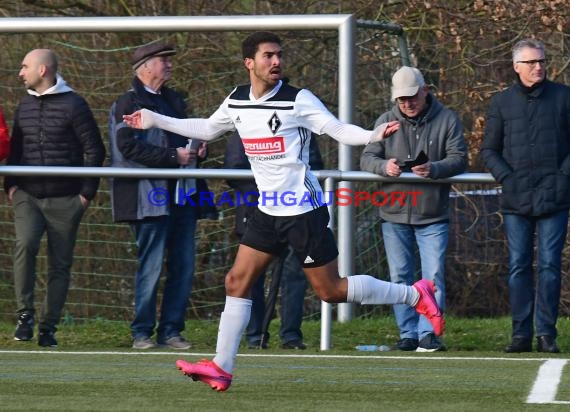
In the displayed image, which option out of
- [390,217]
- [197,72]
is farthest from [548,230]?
[197,72]

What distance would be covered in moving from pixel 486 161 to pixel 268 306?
191 cm

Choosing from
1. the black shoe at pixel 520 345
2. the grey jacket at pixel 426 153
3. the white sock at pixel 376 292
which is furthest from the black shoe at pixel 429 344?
the white sock at pixel 376 292

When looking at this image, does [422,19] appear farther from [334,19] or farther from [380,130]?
[380,130]

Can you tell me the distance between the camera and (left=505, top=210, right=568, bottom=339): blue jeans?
991 cm

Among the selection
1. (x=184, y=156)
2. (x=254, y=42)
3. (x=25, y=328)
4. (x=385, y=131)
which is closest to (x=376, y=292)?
(x=385, y=131)

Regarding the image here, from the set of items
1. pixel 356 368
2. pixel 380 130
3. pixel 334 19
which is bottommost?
pixel 356 368

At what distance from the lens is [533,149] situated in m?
9.86

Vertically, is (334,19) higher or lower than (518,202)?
higher

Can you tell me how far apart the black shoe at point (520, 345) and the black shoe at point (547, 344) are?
71mm

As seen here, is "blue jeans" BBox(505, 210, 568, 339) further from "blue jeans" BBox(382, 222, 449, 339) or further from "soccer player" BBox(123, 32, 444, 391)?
"soccer player" BBox(123, 32, 444, 391)

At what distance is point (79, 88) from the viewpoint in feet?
42.8

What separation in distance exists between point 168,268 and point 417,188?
1.81 m

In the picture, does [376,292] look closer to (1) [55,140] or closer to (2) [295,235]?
(2) [295,235]

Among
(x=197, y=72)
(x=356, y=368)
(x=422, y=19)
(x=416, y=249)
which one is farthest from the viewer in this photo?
(x=422, y=19)
